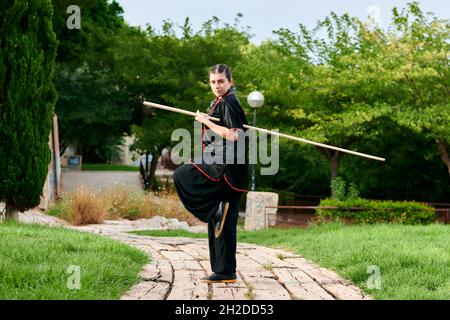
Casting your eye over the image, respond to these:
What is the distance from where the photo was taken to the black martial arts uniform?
236 inches

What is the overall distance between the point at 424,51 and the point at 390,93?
1606 mm

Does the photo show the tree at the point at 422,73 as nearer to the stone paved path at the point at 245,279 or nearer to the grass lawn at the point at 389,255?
the grass lawn at the point at 389,255

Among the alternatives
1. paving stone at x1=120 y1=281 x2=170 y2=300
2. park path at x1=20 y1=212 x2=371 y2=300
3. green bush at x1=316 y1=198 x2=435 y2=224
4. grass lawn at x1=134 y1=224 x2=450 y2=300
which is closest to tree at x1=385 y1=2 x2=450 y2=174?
green bush at x1=316 y1=198 x2=435 y2=224

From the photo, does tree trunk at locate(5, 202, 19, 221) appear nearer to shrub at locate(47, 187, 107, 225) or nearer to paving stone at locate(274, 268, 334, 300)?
shrub at locate(47, 187, 107, 225)

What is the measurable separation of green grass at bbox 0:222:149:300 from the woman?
0.96 meters

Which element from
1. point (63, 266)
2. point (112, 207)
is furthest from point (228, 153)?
point (112, 207)

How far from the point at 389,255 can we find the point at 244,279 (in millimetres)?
2068

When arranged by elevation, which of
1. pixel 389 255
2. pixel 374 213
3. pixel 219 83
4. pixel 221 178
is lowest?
pixel 389 255

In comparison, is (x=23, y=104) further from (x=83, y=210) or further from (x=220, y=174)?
(x=220, y=174)

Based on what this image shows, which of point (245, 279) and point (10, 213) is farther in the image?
point (10, 213)

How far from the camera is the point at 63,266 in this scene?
20.3ft

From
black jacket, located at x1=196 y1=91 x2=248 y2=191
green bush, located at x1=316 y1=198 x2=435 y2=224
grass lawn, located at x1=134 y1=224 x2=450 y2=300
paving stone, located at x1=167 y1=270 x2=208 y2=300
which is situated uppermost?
black jacket, located at x1=196 y1=91 x2=248 y2=191
